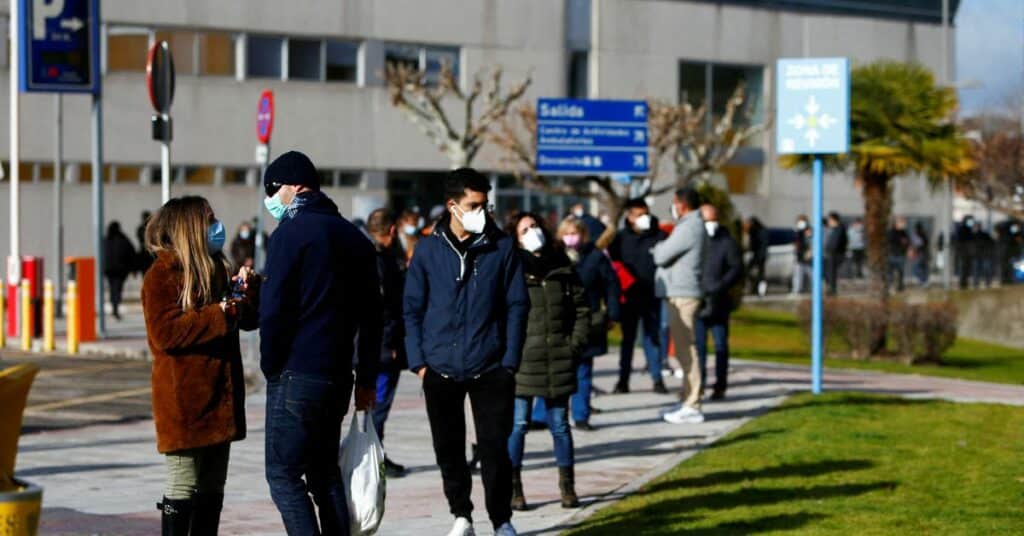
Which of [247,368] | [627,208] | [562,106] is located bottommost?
[247,368]

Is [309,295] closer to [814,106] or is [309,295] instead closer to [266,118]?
[814,106]

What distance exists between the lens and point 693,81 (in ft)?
165

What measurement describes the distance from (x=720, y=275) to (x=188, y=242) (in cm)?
1031

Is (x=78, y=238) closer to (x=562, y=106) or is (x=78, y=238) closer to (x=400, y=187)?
(x=400, y=187)

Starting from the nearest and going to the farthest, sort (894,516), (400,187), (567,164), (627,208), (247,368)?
(894,516)
(627,208)
(247,368)
(567,164)
(400,187)

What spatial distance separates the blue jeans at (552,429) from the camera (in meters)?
10.4

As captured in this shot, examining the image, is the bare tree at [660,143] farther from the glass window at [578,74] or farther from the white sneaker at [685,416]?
the white sneaker at [685,416]

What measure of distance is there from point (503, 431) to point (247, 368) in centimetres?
1222

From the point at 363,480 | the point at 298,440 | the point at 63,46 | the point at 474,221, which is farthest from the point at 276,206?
the point at 63,46

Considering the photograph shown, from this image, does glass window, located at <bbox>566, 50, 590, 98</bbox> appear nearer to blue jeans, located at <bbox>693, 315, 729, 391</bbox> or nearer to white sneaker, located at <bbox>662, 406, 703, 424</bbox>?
blue jeans, located at <bbox>693, 315, 729, 391</bbox>

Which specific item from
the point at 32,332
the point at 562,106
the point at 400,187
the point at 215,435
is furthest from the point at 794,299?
the point at 215,435

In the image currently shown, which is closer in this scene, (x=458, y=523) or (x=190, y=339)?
(x=190, y=339)

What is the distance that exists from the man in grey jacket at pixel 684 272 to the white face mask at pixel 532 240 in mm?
4020

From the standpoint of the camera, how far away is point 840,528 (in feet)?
31.0
